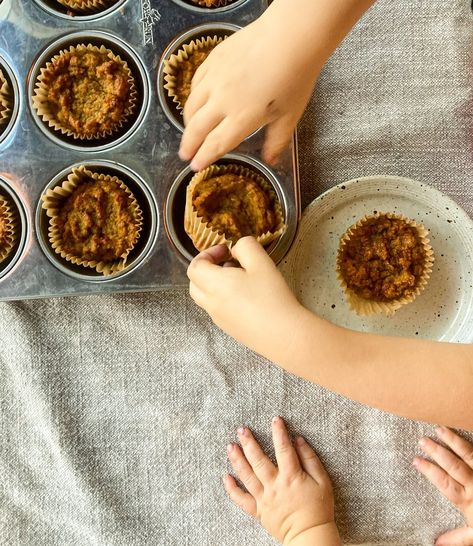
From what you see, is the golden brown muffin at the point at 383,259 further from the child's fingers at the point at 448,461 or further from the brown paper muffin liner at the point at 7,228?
the brown paper muffin liner at the point at 7,228

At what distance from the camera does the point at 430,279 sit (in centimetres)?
148

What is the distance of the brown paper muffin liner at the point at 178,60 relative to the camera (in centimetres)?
131

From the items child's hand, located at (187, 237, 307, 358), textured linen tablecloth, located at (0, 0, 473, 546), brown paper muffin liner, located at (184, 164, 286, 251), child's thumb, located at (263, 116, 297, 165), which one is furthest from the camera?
textured linen tablecloth, located at (0, 0, 473, 546)

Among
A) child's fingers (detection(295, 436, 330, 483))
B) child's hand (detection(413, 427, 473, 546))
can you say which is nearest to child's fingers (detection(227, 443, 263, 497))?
child's fingers (detection(295, 436, 330, 483))

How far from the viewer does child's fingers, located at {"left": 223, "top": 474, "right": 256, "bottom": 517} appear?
4.94 ft

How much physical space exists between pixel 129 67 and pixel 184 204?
34 centimetres

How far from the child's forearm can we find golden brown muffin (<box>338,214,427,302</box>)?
0.38 meters

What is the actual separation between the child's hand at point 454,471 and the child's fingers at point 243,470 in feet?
1.40

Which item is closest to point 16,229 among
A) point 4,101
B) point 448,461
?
point 4,101

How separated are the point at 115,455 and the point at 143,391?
0.60ft

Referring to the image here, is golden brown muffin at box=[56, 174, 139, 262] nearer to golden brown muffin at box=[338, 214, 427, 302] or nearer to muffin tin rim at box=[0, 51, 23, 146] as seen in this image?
muffin tin rim at box=[0, 51, 23, 146]

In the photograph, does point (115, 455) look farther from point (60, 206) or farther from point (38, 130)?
point (38, 130)

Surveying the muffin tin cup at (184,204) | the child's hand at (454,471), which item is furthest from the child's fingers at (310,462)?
the muffin tin cup at (184,204)

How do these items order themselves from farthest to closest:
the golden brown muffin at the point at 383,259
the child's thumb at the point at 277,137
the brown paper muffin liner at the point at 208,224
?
1. the golden brown muffin at the point at 383,259
2. the brown paper muffin liner at the point at 208,224
3. the child's thumb at the point at 277,137
